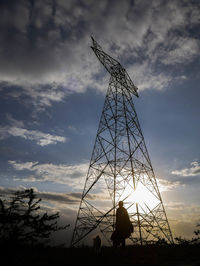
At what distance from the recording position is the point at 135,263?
4.49 metres

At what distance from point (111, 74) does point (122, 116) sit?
4526mm

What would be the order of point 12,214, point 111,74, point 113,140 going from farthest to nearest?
point 111,74 < point 113,140 < point 12,214

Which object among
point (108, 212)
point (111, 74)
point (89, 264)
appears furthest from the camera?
point (111, 74)

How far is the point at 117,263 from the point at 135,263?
464mm

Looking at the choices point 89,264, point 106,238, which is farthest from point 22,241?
point 106,238

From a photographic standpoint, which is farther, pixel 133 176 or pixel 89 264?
pixel 133 176

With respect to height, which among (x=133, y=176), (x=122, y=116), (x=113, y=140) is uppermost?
(x=122, y=116)

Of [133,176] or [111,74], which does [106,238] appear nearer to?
[133,176]

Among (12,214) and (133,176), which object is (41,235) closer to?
(12,214)

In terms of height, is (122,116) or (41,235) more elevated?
(122,116)

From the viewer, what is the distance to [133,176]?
11.5m

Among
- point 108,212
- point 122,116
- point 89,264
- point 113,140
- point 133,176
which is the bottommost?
point 89,264

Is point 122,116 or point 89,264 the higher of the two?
point 122,116

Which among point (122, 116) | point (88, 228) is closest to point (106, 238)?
point (88, 228)
